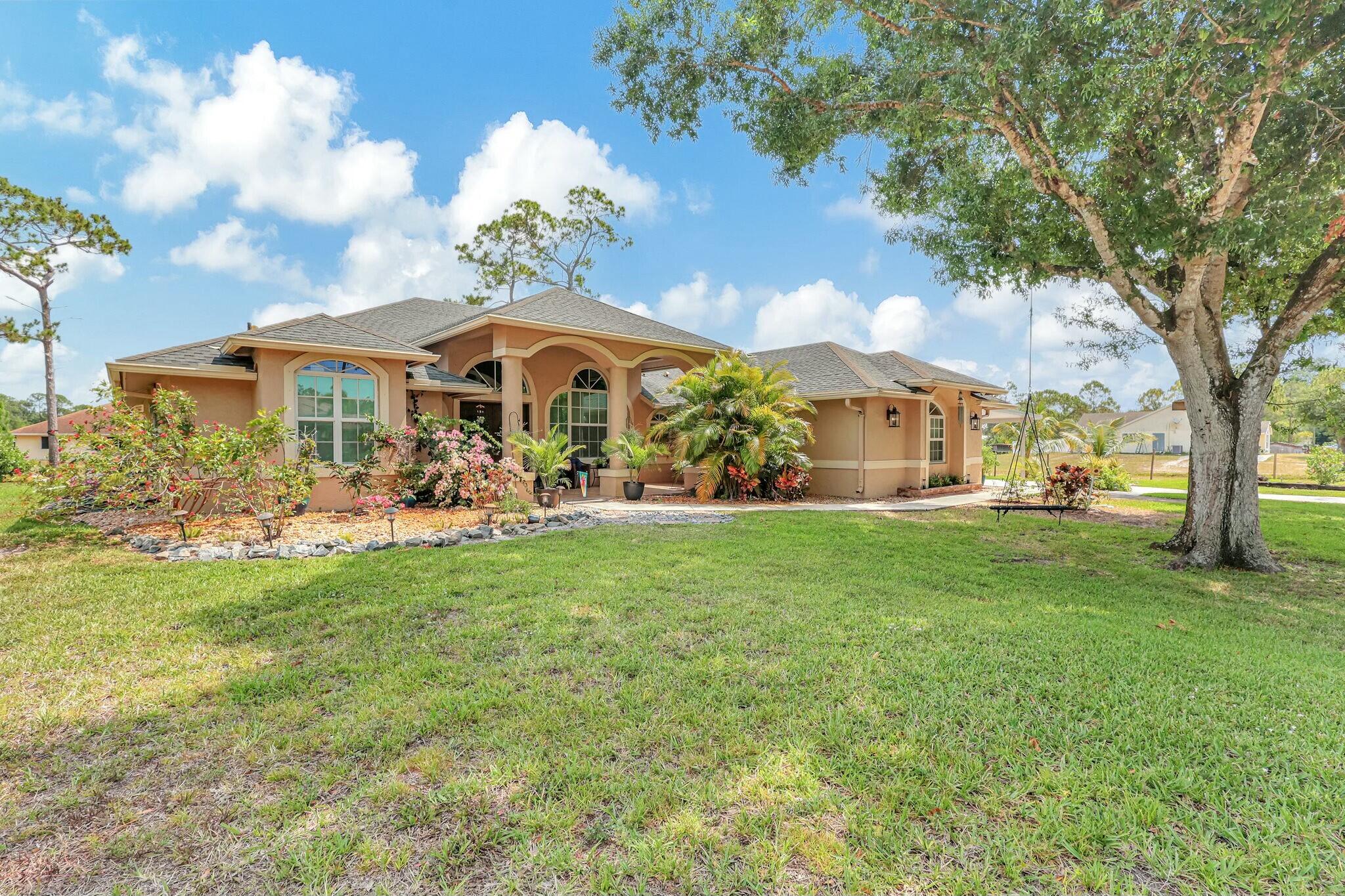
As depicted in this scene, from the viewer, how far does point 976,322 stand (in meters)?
16.9

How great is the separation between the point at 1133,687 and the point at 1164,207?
665 cm

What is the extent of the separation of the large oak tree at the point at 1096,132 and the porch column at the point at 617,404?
21.8ft

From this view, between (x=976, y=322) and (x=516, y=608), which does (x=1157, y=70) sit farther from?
(x=976, y=322)

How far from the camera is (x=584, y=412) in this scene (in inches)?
696

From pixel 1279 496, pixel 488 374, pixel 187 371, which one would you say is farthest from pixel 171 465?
pixel 1279 496

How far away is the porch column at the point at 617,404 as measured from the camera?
15.0 meters

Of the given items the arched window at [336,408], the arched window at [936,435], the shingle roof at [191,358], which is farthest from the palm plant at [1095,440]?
the shingle roof at [191,358]

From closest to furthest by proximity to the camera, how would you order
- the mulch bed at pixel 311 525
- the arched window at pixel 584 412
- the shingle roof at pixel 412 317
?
the mulch bed at pixel 311 525, the shingle roof at pixel 412 317, the arched window at pixel 584 412

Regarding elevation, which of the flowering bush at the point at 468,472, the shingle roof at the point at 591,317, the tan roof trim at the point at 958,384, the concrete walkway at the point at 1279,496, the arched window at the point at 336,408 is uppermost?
the shingle roof at the point at 591,317

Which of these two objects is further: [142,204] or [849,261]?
[849,261]

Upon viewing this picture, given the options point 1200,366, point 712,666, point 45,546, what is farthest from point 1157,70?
point 45,546

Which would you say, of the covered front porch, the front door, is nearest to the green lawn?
the covered front porch

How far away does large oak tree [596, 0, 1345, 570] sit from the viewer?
6512mm

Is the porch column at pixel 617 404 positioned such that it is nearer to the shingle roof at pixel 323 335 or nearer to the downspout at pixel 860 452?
the shingle roof at pixel 323 335
